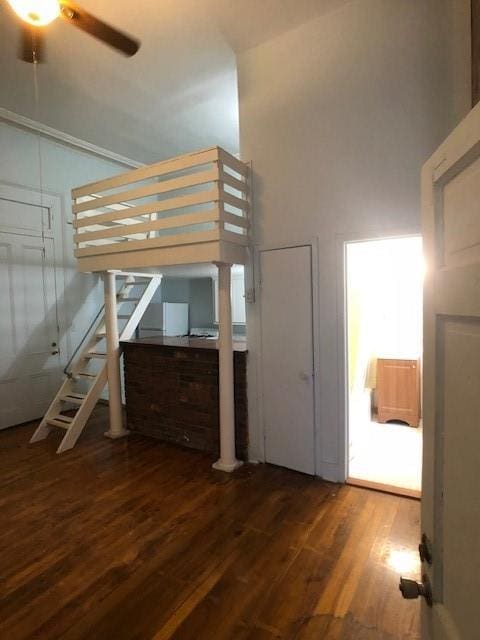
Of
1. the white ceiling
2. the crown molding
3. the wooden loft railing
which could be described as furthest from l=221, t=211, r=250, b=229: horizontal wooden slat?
the crown molding

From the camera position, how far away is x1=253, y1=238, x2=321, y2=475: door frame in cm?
297

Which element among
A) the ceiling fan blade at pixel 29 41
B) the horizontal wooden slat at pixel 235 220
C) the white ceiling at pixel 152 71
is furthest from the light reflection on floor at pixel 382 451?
the ceiling fan blade at pixel 29 41

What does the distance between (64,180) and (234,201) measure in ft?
10.1

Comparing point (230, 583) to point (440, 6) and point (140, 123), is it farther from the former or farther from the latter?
point (140, 123)

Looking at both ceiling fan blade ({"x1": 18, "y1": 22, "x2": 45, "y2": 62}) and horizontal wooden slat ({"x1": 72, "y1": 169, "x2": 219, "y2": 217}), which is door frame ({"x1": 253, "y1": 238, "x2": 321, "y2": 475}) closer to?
horizontal wooden slat ({"x1": 72, "y1": 169, "x2": 219, "y2": 217})


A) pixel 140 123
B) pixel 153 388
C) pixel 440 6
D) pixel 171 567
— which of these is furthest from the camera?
pixel 140 123

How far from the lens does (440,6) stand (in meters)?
2.38

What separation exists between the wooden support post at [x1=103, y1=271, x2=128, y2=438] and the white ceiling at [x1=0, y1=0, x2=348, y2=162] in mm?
1970

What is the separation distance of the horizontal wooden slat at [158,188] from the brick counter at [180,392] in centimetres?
153

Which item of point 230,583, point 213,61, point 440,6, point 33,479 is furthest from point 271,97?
point 33,479

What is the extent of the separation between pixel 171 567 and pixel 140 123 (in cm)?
465

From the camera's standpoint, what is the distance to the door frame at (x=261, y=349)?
297 centimetres

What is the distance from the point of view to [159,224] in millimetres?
3182

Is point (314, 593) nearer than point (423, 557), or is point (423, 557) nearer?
point (423, 557)
